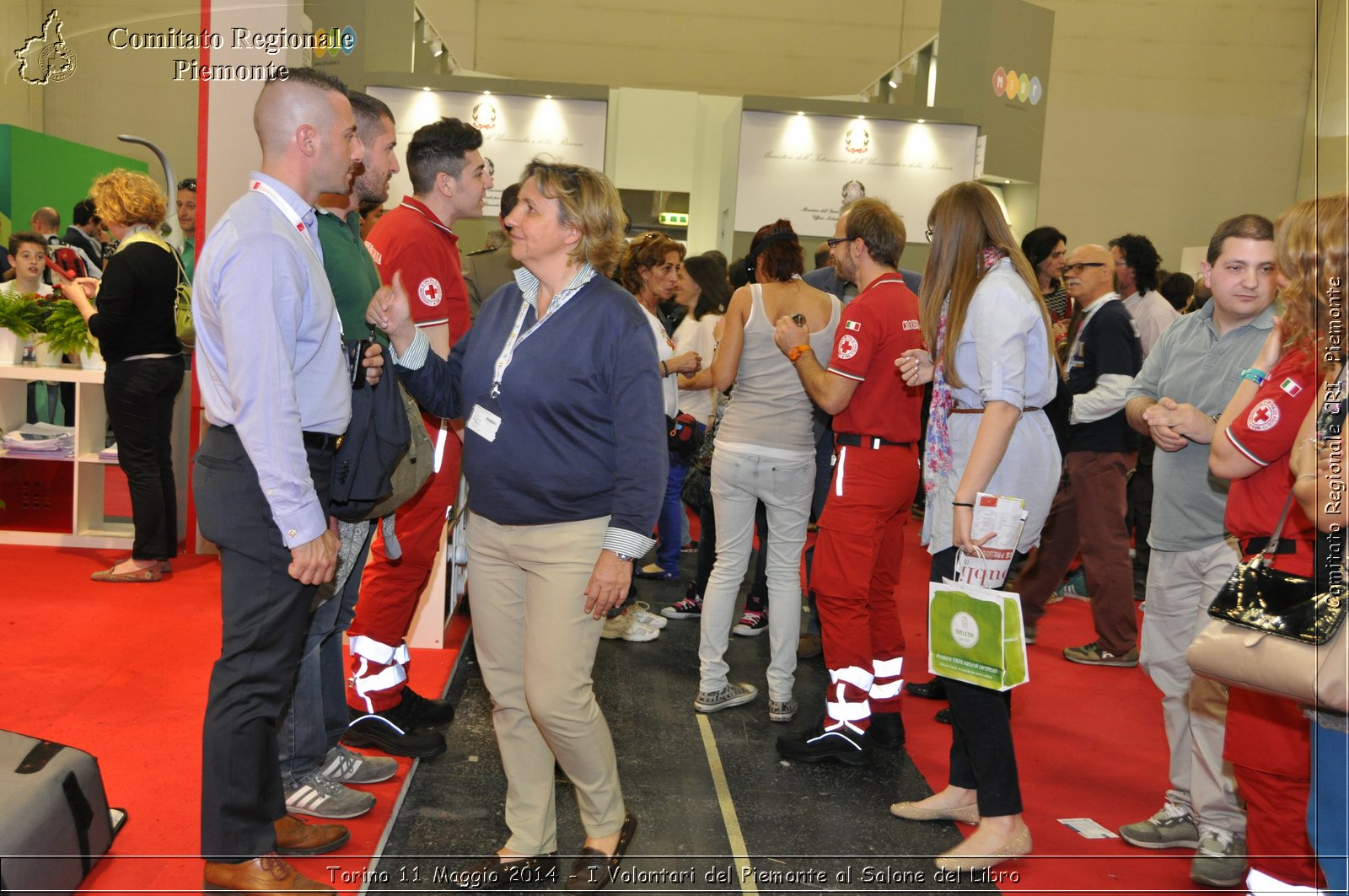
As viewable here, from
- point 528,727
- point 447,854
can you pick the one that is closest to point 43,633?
point 447,854

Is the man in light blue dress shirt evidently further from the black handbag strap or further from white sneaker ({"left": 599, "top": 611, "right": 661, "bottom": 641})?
white sneaker ({"left": 599, "top": 611, "right": 661, "bottom": 641})

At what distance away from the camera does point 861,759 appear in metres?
3.20

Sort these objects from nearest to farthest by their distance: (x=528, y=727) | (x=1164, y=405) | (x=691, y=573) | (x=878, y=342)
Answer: (x=528, y=727) < (x=1164, y=405) < (x=878, y=342) < (x=691, y=573)

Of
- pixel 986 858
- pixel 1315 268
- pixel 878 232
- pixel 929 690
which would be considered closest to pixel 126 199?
pixel 878 232

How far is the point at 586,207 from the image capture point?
2242 millimetres

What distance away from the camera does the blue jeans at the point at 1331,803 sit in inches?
63.2

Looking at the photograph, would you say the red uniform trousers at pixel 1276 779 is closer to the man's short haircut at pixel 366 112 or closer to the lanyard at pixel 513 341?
the lanyard at pixel 513 341

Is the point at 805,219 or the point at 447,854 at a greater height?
the point at 805,219

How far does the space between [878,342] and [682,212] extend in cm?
834

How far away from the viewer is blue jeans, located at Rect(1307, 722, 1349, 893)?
161 centimetres

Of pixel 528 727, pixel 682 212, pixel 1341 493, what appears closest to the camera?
pixel 1341 493

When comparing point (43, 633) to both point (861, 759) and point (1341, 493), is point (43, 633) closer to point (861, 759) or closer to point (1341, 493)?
point (861, 759)

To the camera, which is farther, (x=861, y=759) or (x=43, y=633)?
(x=43, y=633)

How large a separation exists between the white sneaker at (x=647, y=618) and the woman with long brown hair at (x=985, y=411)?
1.91 metres
